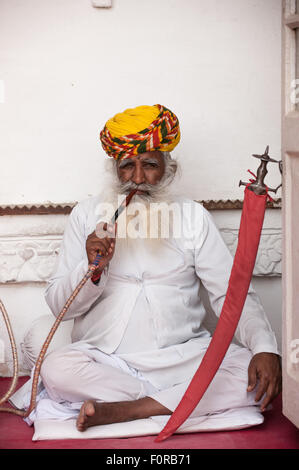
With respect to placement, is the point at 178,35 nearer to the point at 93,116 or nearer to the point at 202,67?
the point at 202,67

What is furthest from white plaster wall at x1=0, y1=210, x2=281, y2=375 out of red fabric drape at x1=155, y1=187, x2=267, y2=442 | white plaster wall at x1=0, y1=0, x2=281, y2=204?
red fabric drape at x1=155, y1=187, x2=267, y2=442

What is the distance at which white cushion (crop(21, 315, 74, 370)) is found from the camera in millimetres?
3447

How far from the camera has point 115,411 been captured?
9.00 feet

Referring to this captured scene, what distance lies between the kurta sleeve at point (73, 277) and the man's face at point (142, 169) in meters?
0.29

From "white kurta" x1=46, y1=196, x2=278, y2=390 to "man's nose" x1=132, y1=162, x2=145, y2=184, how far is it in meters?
0.24

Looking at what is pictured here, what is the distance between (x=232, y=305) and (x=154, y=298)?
629 millimetres

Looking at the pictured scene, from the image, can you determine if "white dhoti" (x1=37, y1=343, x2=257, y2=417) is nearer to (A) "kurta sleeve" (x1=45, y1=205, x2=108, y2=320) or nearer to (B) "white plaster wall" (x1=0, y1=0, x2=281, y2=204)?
(A) "kurta sleeve" (x1=45, y1=205, x2=108, y2=320)

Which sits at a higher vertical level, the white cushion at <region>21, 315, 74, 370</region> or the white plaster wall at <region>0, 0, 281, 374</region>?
the white plaster wall at <region>0, 0, 281, 374</region>

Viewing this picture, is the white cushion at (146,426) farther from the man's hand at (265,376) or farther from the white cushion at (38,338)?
the white cushion at (38,338)

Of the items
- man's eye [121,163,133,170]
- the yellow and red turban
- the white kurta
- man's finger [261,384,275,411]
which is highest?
the yellow and red turban

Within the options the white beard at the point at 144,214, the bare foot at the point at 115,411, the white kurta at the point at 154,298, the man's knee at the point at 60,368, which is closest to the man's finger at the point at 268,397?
the white kurta at the point at 154,298

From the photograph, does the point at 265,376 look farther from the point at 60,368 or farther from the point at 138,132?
the point at 138,132

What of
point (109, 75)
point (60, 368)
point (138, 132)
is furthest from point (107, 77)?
point (60, 368)

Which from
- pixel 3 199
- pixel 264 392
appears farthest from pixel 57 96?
pixel 264 392
